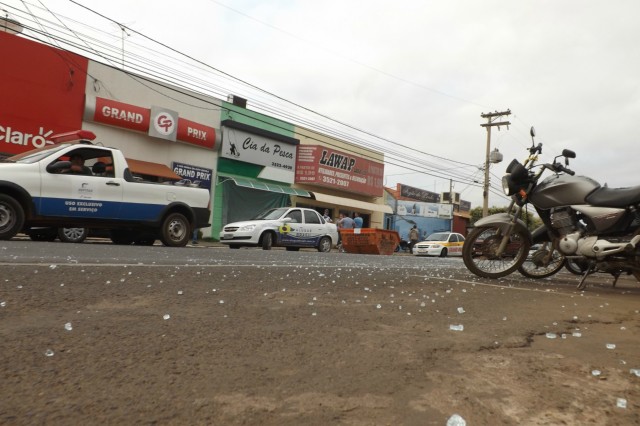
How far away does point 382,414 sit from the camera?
4.58 feet

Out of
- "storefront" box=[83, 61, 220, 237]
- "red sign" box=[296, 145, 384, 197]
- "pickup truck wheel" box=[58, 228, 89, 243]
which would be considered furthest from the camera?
"red sign" box=[296, 145, 384, 197]

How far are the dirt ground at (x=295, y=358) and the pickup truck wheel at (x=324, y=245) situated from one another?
39.5ft

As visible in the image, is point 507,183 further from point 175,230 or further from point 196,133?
point 196,133

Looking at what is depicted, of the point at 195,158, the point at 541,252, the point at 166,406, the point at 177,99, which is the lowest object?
the point at 166,406

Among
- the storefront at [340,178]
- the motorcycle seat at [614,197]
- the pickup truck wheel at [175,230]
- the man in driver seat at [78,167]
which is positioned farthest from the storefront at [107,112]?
the motorcycle seat at [614,197]

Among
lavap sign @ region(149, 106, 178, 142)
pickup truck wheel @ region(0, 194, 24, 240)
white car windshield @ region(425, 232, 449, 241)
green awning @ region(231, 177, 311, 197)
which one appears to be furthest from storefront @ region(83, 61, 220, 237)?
white car windshield @ region(425, 232, 449, 241)

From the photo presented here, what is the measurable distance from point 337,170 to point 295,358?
2488 centimetres

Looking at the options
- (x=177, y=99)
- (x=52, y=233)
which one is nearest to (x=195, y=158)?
(x=177, y=99)

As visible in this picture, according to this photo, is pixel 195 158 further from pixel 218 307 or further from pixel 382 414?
pixel 382 414

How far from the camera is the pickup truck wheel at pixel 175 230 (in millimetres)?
9547

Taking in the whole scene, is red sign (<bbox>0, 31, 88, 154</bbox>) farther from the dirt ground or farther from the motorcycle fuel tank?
the motorcycle fuel tank

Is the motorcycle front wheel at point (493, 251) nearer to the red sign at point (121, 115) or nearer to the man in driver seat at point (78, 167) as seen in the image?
the man in driver seat at point (78, 167)

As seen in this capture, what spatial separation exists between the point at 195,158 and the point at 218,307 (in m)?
18.4

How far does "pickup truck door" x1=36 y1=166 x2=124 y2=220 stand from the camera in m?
7.96
